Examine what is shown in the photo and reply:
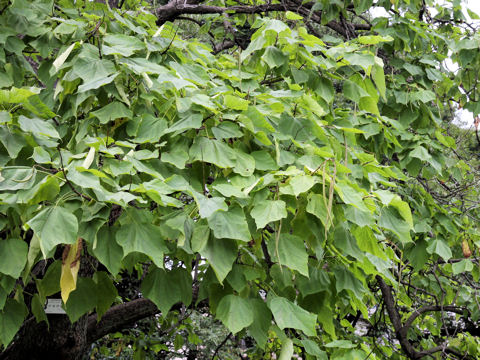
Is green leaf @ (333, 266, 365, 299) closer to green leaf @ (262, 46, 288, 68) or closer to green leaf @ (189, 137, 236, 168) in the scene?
green leaf @ (189, 137, 236, 168)

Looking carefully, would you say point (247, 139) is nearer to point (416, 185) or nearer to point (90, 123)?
point (90, 123)

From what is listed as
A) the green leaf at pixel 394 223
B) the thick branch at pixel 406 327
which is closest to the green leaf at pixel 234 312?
the green leaf at pixel 394 223

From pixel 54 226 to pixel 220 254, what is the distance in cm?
38

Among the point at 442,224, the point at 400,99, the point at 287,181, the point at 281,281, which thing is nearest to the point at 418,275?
the point at 442,224

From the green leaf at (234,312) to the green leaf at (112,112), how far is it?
0.61 meters

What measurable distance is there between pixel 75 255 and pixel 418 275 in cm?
267

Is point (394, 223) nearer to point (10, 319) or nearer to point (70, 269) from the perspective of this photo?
point (70, 269)

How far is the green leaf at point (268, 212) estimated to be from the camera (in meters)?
1.12

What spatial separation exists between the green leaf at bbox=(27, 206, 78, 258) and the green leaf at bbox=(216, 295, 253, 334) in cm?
43

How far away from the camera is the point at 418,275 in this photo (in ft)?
10.7

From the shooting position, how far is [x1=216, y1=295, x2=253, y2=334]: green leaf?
1.20 m

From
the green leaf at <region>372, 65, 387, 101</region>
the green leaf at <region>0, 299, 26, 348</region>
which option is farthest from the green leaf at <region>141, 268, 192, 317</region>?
the green leaf at <region>372, 65, 387, 101</region>

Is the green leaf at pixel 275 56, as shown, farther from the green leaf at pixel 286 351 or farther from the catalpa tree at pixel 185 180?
the green leaf at pixel 286 351

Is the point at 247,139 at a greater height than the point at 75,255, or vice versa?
the point at 247,139
